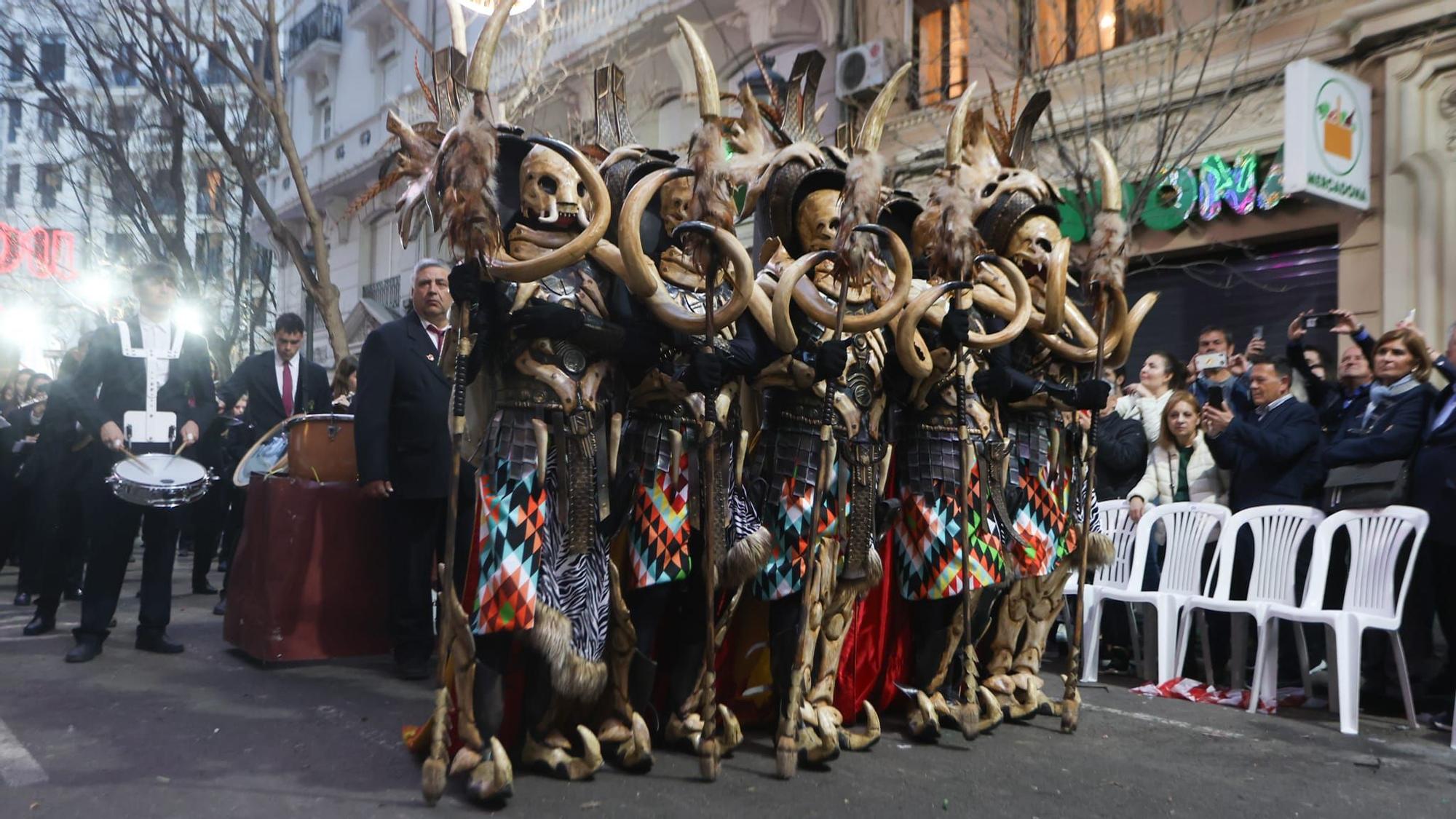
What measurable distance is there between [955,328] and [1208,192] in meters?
7.40

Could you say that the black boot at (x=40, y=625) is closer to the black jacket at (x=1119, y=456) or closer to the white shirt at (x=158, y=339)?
the white shirt at (x=158, y=339)

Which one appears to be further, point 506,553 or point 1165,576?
point 1165,576

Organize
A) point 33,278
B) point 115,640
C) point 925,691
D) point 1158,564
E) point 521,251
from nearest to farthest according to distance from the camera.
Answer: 1. point 521,251
2. point 925,691
3. point 115,640
4. point 1158,564
5. point 33,278

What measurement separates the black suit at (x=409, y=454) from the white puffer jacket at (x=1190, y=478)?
408cm

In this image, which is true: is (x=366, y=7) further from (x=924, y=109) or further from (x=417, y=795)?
(x=417, y=795)

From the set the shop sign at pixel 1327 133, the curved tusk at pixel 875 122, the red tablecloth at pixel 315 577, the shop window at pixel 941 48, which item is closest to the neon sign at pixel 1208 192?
the shop sign at pixel 1327 133

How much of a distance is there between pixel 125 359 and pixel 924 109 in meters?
9.46

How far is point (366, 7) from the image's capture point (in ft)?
82.0

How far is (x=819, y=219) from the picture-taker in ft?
15.7

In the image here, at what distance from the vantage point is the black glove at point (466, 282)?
12.5ft

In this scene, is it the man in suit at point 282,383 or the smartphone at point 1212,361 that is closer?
the smartphone at point 1212,361

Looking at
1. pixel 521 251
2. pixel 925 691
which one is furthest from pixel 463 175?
pixel 925 691

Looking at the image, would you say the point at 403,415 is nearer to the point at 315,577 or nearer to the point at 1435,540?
the point at 315,577

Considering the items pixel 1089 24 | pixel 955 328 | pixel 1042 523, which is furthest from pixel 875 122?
pixel 1089 24
